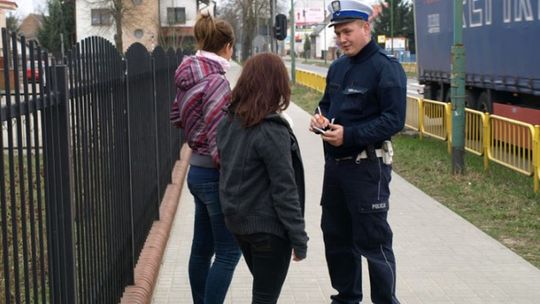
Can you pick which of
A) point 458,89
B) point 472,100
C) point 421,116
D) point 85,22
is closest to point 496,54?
point 421,116

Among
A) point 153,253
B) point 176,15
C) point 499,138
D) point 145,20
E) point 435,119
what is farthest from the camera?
point 176,15

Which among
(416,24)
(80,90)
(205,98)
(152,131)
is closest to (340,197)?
(205,98)

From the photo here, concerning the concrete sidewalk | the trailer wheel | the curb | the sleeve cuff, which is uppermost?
the sleeve cuff

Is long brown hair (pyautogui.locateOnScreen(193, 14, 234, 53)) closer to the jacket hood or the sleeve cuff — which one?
the jacket hood

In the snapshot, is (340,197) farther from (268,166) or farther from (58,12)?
(58,12)

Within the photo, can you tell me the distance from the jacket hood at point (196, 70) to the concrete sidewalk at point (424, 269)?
5.50ft

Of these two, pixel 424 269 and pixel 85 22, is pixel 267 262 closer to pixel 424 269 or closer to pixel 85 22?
pixel 424 269

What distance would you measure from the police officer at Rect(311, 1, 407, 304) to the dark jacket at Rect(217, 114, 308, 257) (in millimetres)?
806

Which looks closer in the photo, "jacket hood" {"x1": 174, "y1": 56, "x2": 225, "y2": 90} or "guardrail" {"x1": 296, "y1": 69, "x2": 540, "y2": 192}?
"jacket hood" {"x1": 174, "y1": 56, "x2": 225, "y2": 90}

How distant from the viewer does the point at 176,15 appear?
8231cm

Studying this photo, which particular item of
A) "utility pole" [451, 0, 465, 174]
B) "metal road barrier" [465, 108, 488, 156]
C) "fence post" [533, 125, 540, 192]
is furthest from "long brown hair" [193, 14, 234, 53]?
"metal road barrier" [465, 108, 488, 156]

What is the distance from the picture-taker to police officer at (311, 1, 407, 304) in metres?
4.74

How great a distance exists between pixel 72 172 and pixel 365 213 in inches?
73.5

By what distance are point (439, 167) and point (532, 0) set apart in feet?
9.69
